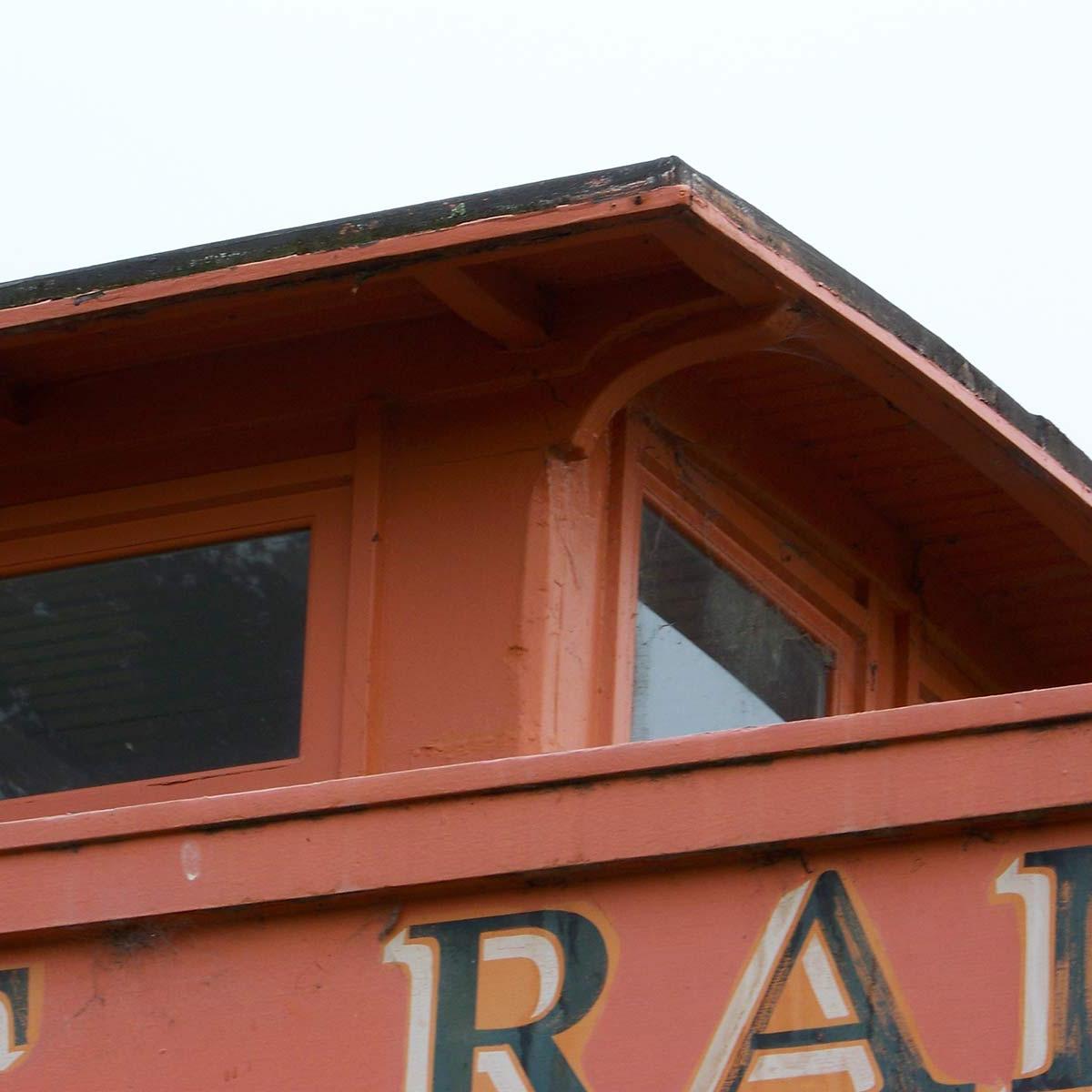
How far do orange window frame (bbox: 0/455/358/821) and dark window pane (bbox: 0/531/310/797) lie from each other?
0.13 ft

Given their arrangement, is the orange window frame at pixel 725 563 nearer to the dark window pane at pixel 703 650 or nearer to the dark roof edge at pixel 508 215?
the dark window pane at pixel 703 650

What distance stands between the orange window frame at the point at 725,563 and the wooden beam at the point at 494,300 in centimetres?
41

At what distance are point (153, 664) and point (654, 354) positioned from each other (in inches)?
63.5

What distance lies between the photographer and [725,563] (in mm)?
7098

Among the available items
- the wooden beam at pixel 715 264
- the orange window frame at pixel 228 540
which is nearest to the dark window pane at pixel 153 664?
the orange window frame at pixel 228 540

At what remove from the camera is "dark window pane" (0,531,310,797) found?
6625 mm

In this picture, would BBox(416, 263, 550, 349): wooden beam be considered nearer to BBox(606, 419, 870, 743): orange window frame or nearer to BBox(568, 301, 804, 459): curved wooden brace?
BBox(568, 301, 804, 459): curved wooden brace

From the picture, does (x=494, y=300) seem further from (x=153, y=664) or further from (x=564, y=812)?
(x=564, y=812)

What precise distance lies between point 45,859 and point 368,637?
151cm

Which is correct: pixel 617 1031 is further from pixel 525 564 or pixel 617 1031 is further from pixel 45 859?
pixel 525 564

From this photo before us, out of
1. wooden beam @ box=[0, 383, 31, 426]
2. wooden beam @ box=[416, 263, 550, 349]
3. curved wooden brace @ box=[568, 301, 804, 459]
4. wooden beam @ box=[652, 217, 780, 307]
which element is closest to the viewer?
wooden beam @ box=[652, 217, 780, 307]

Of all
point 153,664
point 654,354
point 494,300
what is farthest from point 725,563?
point 153,664

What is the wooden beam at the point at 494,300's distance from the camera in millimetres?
6156

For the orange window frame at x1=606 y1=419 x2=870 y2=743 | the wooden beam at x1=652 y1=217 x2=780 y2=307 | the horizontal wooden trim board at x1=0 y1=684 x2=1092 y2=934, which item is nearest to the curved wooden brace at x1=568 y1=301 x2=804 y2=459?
the wooden beam at x1=652 y1=217 x2=780 y2=307
